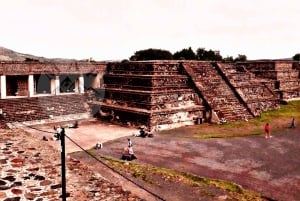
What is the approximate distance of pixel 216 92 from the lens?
20.1 meters

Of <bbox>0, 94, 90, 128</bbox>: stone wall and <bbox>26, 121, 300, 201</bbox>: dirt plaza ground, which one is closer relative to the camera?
<bbox>26, 121, 300, 201</bbox>: dirt plaza ground

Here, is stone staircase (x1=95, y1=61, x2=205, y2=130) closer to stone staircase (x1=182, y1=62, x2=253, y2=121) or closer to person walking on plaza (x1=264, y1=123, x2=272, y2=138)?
stone staircase (x1=182, y1=62, x2=253, y2=121)

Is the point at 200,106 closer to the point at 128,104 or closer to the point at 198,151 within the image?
the point at 128,104

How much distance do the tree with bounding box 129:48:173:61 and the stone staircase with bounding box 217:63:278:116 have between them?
25.1 m

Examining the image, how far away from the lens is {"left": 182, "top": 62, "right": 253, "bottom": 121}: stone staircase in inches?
736

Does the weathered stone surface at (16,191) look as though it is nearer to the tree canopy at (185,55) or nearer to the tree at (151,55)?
the tree canopy at (185,55)

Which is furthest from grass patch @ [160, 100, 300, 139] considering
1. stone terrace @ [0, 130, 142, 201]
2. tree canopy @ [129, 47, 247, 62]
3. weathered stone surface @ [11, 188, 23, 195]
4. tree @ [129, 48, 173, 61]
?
tree @ [129, 48, 173, 61]

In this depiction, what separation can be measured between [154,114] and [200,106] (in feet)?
10.5

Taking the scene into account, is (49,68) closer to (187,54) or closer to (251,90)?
(251,90)

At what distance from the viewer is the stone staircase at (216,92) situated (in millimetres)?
18688

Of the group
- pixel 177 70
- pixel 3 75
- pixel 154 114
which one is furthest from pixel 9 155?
pixel 177 70

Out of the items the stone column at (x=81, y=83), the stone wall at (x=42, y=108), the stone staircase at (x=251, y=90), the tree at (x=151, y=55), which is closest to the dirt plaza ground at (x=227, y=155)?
the stone wall at (x=42, y=108)

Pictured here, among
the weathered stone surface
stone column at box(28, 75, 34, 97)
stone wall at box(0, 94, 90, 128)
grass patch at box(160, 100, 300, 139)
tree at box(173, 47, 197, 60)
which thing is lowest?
the weathered stone surface

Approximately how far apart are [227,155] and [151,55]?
38234 millimetres
